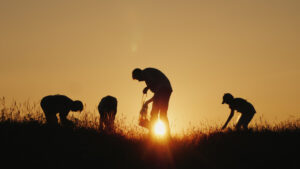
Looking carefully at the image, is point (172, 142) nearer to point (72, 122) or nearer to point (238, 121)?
point (72, 122)

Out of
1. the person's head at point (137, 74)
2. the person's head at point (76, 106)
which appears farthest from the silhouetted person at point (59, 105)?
the person's head at point (137, 74)

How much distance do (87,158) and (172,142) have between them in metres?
2.28

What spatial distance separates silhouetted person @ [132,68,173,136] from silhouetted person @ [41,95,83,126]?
2179mm

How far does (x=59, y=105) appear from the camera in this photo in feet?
32.7

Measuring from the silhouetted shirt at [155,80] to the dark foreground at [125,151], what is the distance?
1180mm

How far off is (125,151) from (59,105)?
126 inches

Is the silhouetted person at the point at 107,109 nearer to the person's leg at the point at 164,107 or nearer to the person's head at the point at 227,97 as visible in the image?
the person's leg at the point at 164,107

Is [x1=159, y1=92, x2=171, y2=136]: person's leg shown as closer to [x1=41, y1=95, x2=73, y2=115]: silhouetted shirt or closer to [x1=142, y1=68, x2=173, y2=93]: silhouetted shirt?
[x1=142, y1=68, x2=173, y2=93]: silhouetted shirt

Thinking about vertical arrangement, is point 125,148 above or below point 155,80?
below

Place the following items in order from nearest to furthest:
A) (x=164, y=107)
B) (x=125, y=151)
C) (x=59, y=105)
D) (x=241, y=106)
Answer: (x=125, y=151) → (x=164, y=107) → (x=59, y=105) → (x=241, y=106)

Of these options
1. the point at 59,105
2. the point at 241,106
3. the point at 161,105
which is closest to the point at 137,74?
the point at 161,105

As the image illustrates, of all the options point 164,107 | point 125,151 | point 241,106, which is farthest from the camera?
point 241,106

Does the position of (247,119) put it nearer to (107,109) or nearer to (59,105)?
(107,109)

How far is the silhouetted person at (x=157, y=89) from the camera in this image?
8695 mm
